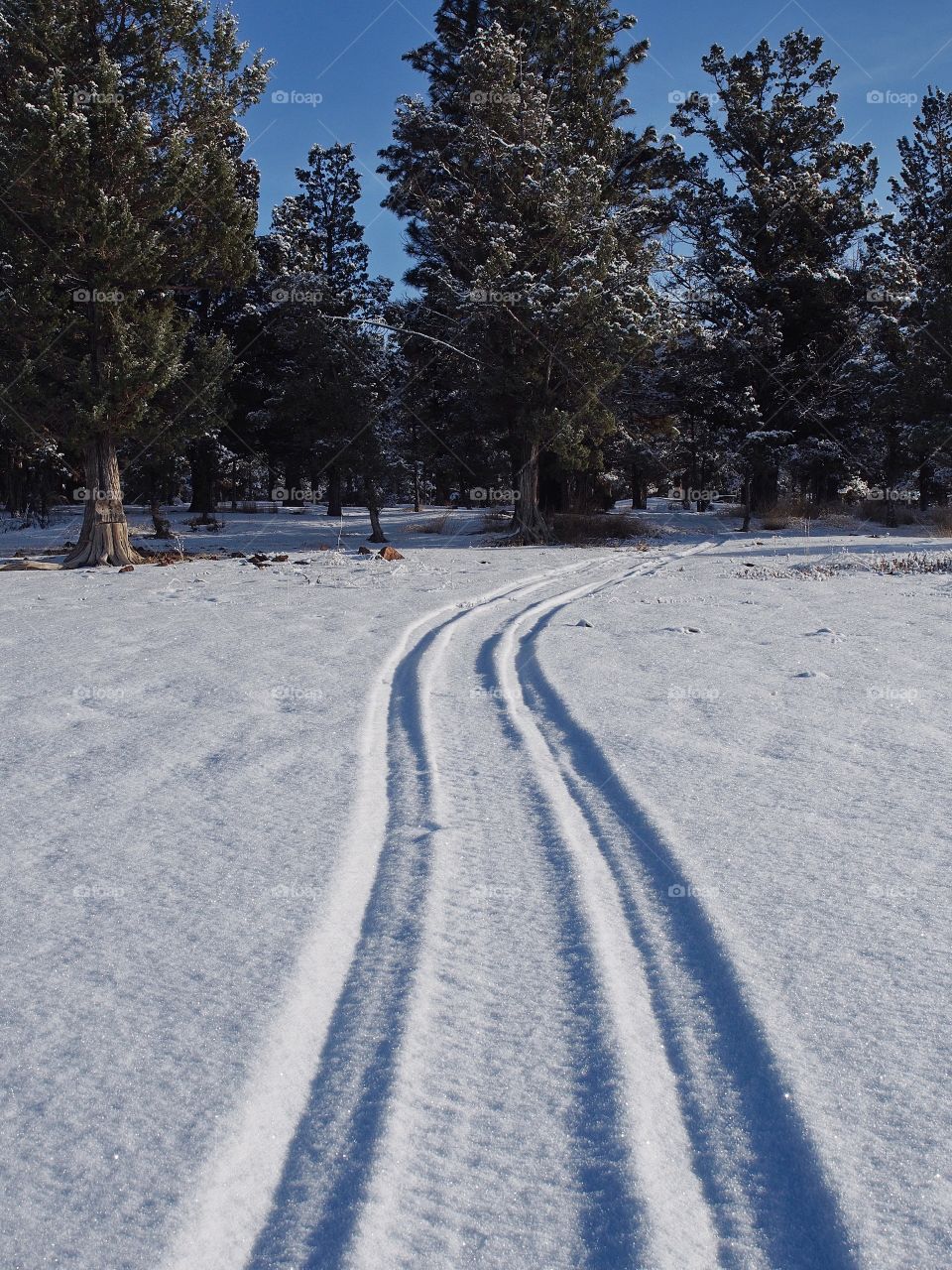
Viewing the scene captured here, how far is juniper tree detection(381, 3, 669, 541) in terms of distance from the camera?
68.6ft

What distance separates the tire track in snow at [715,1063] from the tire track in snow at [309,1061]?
0.71 meters

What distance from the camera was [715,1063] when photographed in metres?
2.37

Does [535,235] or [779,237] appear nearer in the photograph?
[535,235]

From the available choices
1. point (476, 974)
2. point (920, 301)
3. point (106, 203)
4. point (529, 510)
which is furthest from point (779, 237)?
point (476, 974)

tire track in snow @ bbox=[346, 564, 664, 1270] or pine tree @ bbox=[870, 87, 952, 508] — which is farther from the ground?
pine tree @ bbox=[870, 87, 952, 508]

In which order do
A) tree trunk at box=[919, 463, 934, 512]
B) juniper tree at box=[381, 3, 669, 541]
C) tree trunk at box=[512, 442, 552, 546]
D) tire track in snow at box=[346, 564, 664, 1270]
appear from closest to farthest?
1. tire track in snow at box=[346, 564, 664, 1270]
2. juniper tree at box=[381, 3, 669, 541]
3. tree trunk at box=[512, 442, 552, 546]
4. tree trunk at box=[919, 463, 934, 512]

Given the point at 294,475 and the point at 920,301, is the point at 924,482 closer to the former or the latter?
the point at 920,301

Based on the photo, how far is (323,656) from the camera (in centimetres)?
744

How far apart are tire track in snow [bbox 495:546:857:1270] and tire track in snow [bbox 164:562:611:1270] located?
0.71 metres

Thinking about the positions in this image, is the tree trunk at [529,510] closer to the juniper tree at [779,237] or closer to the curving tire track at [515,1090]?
the juniper tree at [779,237]

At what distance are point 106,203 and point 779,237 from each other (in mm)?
25128

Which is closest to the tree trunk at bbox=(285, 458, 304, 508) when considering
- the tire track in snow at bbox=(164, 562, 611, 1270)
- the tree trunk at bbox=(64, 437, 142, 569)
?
the tree trunk at bbox=(64, 437, 142, 569)

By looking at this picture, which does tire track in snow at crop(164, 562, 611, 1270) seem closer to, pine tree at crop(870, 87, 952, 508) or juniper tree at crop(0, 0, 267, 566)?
juniper tree at crop(0, 0, 267, 566)

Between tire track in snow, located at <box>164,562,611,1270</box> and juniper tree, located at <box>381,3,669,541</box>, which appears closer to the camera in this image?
tire track in snow, located at <box>164,562,611,1270</box>
